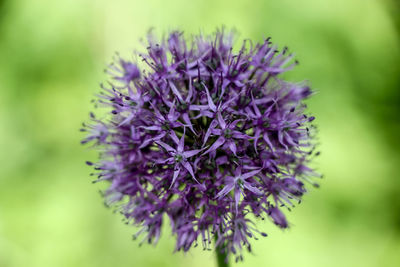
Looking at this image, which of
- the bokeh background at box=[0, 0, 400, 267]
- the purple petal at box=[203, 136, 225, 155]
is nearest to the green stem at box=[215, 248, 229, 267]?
the purple petal at box=[203, 136, 225, 155]

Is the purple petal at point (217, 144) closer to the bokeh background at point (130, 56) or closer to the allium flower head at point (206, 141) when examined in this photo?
the allium flower head at point (206, 141)

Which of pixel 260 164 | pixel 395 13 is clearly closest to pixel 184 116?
pixel 260 164

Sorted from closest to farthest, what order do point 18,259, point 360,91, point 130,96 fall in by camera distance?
1. point 130,96
2. point 18,259
3. point 360,91

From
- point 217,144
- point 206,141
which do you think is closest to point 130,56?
point 206,141

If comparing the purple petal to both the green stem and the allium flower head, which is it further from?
the green stem

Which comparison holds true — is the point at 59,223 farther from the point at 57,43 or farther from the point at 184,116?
the point at 184,116
